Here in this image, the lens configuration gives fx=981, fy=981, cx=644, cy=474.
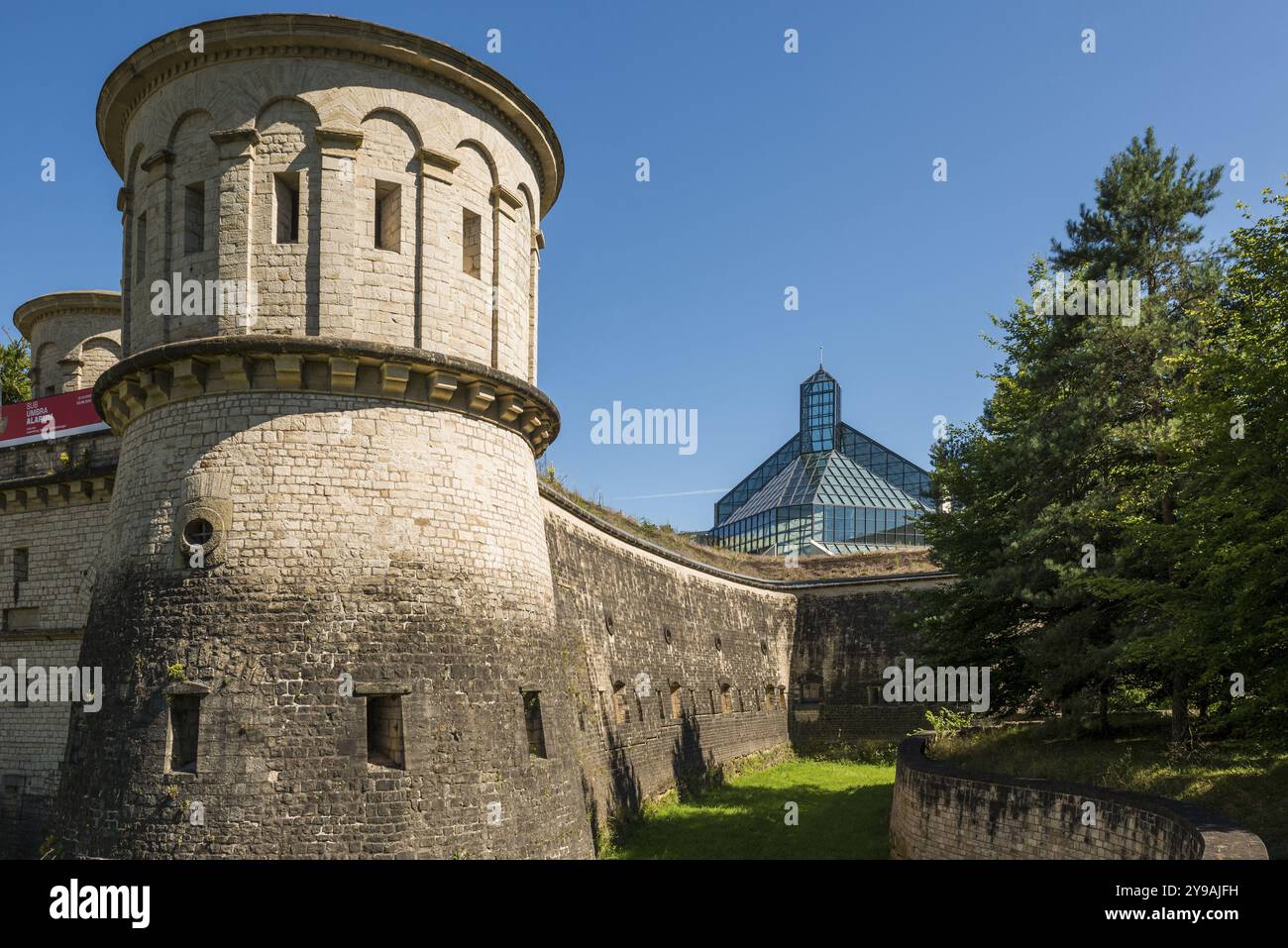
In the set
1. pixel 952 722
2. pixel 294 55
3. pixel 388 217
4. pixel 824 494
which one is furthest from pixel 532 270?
pixel 824 494

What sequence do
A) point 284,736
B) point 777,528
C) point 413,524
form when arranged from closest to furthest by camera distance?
point 284,736
point 413,524
point 777,528

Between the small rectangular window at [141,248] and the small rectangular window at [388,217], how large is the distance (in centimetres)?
345

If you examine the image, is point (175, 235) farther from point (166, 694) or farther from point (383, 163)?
point (166, 694)

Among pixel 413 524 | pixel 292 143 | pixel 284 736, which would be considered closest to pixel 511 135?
pixel 292 143

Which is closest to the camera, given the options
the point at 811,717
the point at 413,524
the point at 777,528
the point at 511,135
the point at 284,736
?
the point at 284,736

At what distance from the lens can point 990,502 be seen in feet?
73.2

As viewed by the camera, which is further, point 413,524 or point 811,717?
point 811,717

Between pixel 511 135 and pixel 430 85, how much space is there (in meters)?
1.71

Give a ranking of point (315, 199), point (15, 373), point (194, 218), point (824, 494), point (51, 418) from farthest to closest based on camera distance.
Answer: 1. point (824, 494)
2. point (15, 373)
3. point (51, 418)
4. point (194, 218)
5. point (315, 199)

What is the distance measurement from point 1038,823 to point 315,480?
10.9m

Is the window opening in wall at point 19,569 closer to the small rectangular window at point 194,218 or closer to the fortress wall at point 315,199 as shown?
the fortress wall at point 315,199

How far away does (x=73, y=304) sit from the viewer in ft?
81.7

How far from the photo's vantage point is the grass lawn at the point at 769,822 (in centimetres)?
1997

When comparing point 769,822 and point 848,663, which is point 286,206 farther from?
point 848,663
